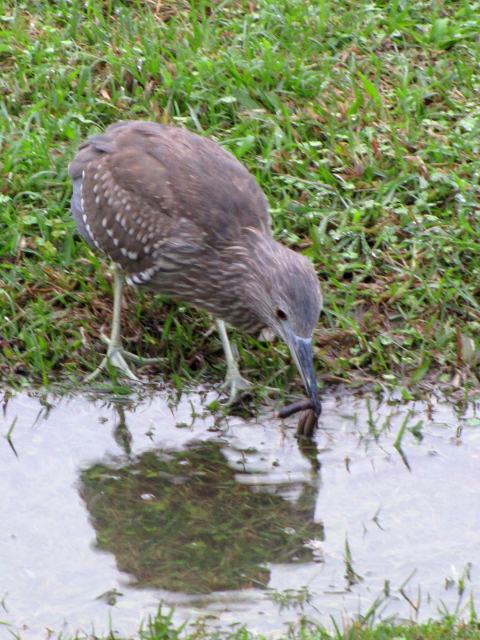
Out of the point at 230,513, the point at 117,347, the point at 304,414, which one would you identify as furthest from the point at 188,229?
the point at 230,513

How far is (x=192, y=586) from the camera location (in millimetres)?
3768

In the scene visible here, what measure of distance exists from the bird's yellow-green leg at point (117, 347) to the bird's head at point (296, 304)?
38.6 inches

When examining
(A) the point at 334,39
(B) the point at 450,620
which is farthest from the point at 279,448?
(A) the point at 334,39

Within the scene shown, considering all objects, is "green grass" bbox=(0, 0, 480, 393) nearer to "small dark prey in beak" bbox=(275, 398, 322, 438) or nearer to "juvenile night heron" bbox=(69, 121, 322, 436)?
"juvenile night heron" bbox=(69, 121, 322, 436)

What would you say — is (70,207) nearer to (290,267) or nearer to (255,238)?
(255,238)

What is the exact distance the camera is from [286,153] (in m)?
6.20

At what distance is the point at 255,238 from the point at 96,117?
2234 millimetres

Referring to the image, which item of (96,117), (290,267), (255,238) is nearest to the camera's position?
(290,267)

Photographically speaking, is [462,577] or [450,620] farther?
[462,577]

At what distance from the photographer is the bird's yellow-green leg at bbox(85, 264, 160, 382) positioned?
514 cm

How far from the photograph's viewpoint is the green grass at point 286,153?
17.4 ft

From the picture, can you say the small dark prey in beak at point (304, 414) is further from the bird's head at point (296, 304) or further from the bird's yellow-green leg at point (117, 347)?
the bird's yellow-green leg at point (117, 347)

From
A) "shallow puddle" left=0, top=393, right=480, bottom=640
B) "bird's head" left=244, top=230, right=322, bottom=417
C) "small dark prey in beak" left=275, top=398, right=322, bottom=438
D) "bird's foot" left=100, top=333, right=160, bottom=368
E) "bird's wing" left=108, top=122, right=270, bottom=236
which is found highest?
"bird's wing" left=108, top=122, right=270, bottom=236

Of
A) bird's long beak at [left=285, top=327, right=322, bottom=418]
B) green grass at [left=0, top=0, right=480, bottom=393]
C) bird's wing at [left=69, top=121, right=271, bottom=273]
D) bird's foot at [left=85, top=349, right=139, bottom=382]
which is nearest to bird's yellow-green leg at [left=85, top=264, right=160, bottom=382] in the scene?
bird's foot at [left=85, top=349, right=139, bottom=382]
